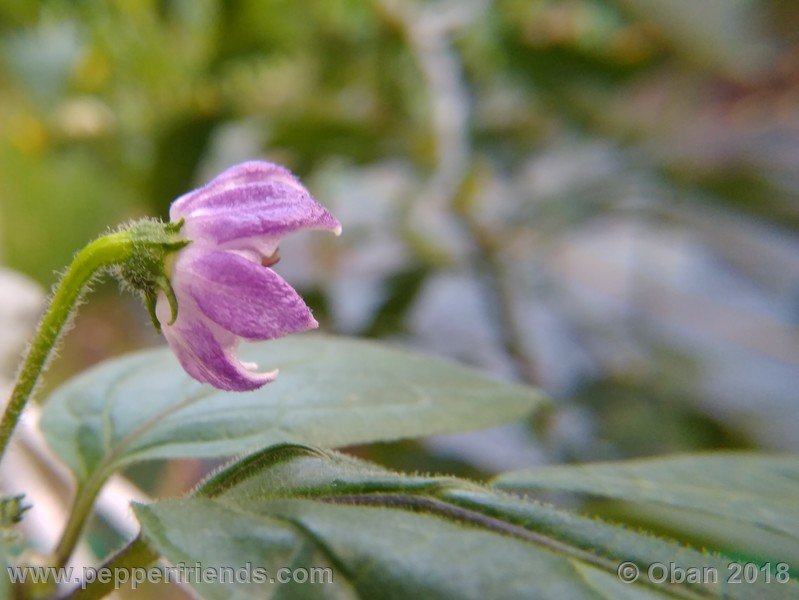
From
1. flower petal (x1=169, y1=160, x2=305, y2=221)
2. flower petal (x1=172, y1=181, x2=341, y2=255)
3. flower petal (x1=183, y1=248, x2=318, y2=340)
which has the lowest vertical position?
flower petal (x1=183, y1=248, x2=318, y2=340)

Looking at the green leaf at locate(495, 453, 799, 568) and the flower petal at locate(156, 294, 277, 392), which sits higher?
the flower petal at locate(156, 294, 277, 392)

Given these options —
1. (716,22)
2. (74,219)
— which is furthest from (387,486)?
(74,219)

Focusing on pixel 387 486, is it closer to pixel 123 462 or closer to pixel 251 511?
pixel 251 511

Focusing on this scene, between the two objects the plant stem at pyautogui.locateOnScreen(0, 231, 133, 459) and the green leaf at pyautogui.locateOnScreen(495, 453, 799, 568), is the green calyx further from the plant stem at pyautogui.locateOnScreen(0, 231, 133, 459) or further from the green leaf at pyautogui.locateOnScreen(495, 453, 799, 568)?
the green leaf at pyautogui.locateOnScreen(495, 453, 799, 568)

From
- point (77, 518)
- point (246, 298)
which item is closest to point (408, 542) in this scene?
point (246, 298)

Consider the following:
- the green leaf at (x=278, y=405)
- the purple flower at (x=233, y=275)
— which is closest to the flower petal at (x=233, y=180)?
the purple flower at (x=233, y=275)

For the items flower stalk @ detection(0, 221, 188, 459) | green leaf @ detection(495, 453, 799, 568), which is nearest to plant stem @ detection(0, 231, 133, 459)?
flower stalk @ detection(0, 221, 188, 459)
